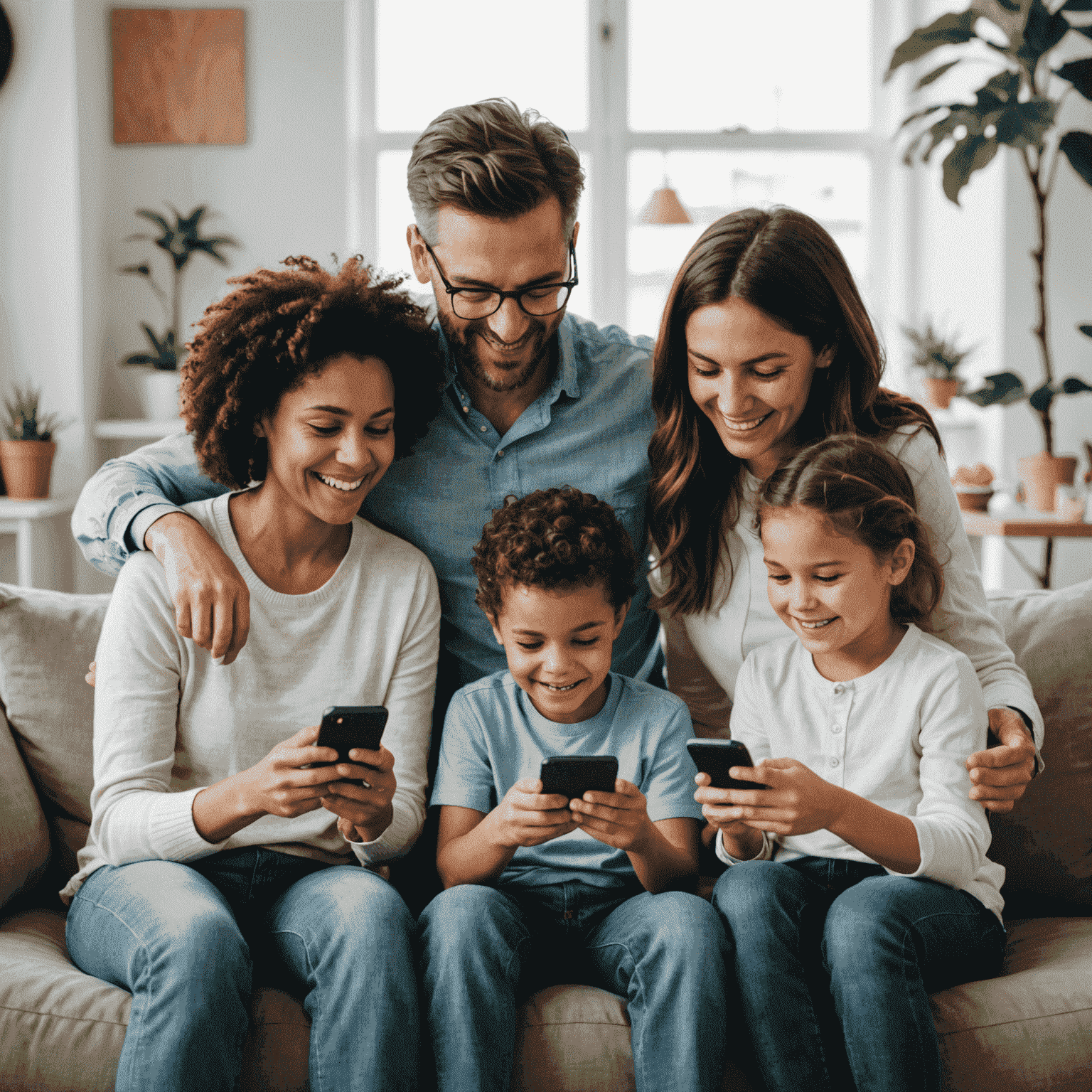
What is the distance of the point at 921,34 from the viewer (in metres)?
3.10

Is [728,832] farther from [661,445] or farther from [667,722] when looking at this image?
[661,445]

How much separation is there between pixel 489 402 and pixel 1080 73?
7.60 ft

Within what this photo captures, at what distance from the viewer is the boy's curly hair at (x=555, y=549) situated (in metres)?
1.41

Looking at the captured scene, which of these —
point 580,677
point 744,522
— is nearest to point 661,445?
point 744,522

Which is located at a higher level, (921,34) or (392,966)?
(921,34)

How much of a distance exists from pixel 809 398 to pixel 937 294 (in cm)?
273

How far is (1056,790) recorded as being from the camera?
164cm

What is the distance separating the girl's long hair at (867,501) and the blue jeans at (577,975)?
50cm

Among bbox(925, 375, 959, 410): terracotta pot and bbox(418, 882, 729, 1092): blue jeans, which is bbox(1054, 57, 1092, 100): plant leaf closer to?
bbox(925, 375, 959, 410): terracotta pot

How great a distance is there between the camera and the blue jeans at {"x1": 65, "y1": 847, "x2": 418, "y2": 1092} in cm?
117

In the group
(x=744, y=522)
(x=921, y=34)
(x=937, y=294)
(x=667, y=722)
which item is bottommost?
(x=667, y=722)

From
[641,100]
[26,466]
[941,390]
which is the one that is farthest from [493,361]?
[641,100]

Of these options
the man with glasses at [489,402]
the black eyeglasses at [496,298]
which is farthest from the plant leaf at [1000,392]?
the black eyeglasses at [496,298]

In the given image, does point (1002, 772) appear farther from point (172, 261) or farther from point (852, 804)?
point (172, 261)
